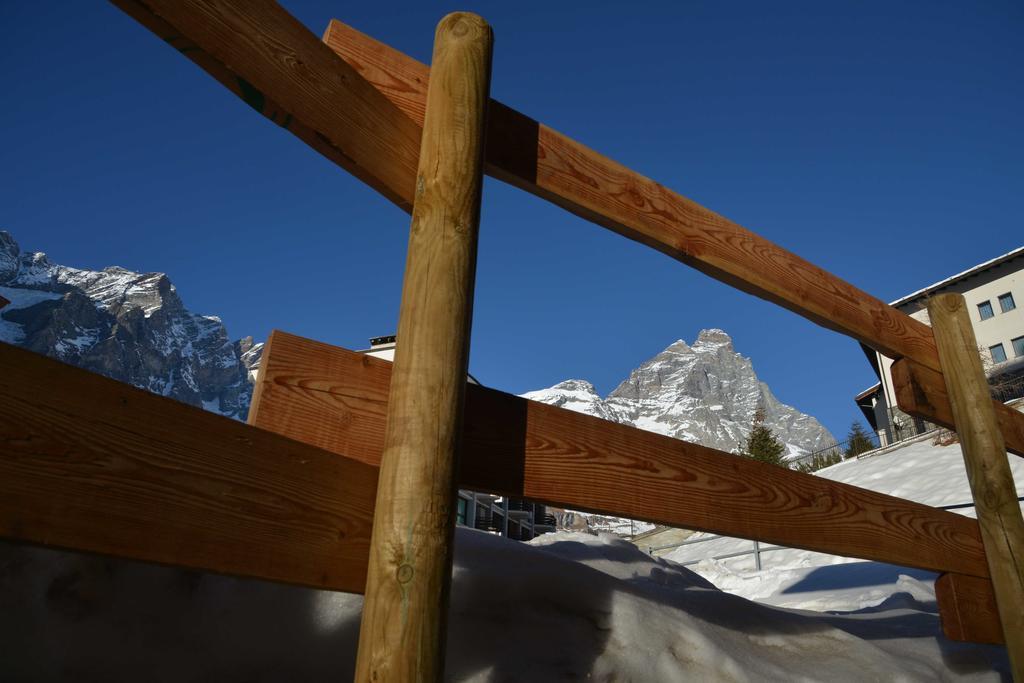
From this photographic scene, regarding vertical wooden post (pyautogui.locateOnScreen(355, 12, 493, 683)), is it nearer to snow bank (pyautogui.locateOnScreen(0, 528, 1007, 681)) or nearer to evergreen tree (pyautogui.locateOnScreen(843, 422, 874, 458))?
snow bank (pyautogui.locateOnScreen(0, 528, 1007, 681))

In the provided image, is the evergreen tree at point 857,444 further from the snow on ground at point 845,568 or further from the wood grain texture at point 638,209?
the wood grain texture at point 638,209

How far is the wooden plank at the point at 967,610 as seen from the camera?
8.05 feet

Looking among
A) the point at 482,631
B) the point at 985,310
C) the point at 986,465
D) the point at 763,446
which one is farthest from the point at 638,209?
the point at 985,310

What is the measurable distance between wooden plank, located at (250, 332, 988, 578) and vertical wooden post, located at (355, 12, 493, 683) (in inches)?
7.2

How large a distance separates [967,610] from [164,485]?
2802mm

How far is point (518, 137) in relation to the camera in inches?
76.8

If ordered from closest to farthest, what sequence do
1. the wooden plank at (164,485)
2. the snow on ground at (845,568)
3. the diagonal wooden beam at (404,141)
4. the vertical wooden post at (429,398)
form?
the wooden plank at (164,485), the vertical wooden post at (429,398), the diagonal wooden beam at (404,141), the snow on ground at (845,568)

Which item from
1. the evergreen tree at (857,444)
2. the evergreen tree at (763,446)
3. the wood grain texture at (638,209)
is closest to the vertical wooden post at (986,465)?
the wood grain texture at (638,209)

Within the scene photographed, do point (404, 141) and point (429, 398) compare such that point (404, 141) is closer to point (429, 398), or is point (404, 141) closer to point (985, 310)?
point (429, 398)

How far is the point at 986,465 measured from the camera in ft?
9.08

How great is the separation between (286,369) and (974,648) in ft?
9.95

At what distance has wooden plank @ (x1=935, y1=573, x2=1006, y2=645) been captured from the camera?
245cm

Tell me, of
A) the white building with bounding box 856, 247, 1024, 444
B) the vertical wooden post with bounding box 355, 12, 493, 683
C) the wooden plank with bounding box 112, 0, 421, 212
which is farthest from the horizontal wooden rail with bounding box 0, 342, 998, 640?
the white building with bounding box 856, 247, 1024, 444

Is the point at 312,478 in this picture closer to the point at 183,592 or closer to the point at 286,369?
the point at 286,369
